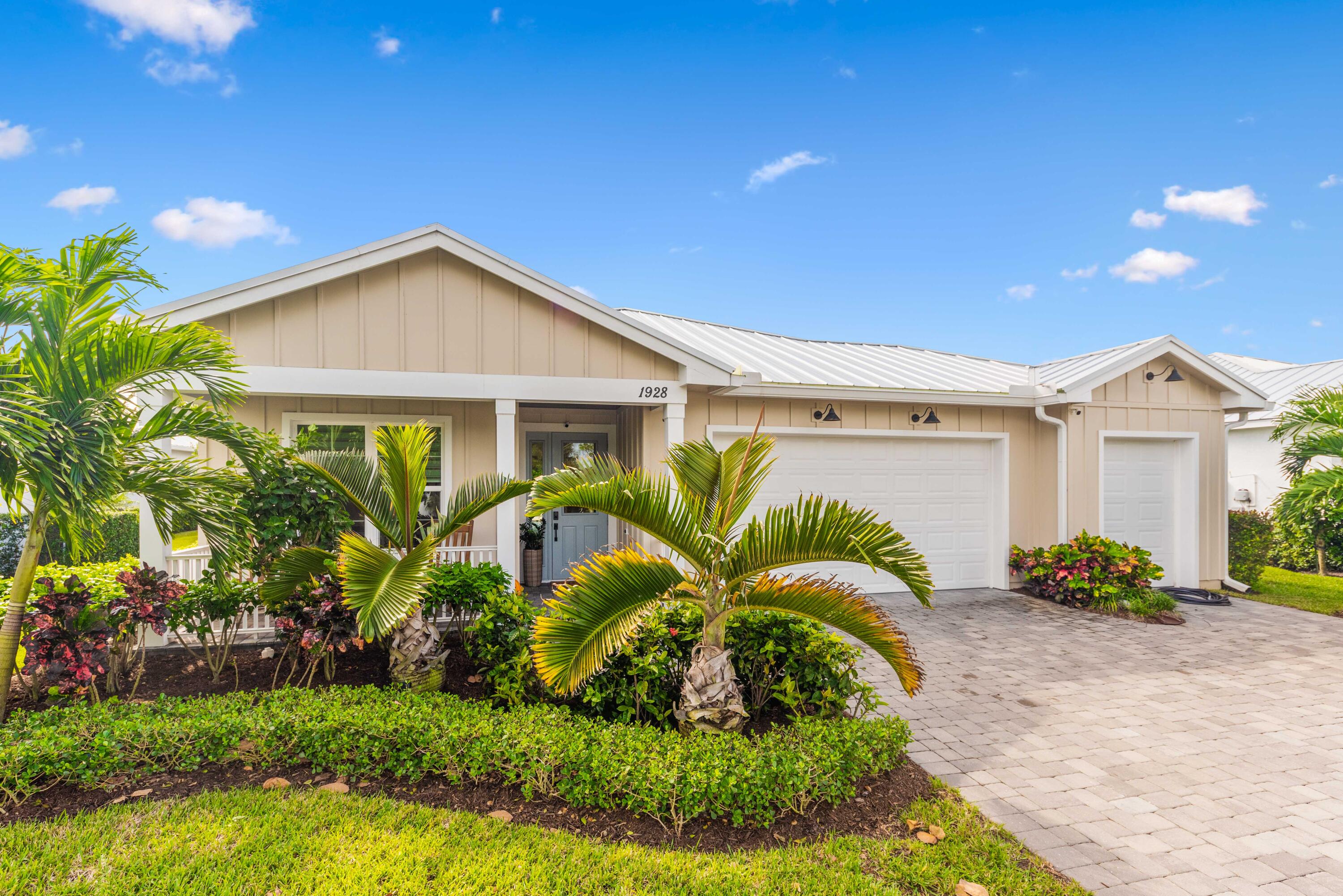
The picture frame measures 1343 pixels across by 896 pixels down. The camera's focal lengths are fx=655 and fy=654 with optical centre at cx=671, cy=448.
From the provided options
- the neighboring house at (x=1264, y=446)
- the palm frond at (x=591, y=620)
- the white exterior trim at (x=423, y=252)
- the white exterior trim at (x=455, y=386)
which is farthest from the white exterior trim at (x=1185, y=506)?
the palm frond at (x=591, y=620)

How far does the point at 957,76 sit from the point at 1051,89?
58.3 inches

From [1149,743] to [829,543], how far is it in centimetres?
283

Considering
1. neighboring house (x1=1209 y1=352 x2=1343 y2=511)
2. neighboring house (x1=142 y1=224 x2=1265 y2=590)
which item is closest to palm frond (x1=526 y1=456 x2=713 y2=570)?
neighboring house (x1=142 y1=224 x2=1265 y2=590)

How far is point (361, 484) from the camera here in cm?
490

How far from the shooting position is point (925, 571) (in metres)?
3.58

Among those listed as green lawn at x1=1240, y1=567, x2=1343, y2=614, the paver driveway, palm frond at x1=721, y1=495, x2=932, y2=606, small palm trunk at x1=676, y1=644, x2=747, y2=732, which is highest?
palm frond at x1=721, y1=495, x2=932, y2=606

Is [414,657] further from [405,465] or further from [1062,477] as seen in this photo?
[1062,477]

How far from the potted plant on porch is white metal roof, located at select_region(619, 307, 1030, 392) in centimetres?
335

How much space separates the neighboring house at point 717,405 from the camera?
6.62 m

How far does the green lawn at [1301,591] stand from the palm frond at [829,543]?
8.82 metres

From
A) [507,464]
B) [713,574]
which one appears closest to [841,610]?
[713,574]

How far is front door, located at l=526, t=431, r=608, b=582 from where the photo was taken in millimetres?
9703

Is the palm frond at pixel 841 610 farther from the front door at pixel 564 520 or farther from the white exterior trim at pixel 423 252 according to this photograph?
the front door at pixel 564 520

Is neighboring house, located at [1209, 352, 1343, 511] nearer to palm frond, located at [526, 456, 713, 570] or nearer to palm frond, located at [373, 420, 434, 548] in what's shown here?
palm frond, located at [526, 456, 713, 570]
